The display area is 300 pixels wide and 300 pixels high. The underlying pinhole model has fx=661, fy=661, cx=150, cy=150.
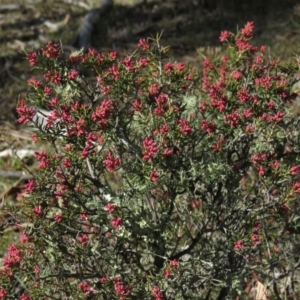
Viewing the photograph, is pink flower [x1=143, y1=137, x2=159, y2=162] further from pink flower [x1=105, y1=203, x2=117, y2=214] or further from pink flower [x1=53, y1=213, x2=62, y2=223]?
pink flower [x1=53, y1=213, x2=62, y2=223]

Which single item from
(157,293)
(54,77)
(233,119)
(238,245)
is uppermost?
(54,77)

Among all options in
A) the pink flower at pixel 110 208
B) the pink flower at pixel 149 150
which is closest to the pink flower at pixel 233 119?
the pink flower at pixel 149 150

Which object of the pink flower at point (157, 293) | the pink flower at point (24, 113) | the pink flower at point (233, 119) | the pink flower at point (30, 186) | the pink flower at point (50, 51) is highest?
the pink flower at point (50, 51)

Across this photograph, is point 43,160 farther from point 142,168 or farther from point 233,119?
point 233,119

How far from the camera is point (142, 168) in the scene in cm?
289

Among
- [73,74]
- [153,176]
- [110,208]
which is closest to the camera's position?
[153,176]

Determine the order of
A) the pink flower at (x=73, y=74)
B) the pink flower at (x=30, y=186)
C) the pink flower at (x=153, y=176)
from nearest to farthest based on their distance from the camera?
the pink flower at (x=153, y=176) → the pink flower at (x=30, y=186) → the pink flower at (x=73, y=74)

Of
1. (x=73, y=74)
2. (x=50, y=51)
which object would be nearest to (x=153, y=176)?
(x=73, y=74)

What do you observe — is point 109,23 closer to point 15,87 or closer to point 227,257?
point 15,87

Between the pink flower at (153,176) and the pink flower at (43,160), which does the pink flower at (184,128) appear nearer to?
the pink flower at (153,176)

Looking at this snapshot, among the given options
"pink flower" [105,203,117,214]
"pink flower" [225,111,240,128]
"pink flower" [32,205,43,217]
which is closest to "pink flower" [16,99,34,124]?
"pink flower" [32,205,43,217]

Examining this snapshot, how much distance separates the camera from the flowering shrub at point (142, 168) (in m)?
2.92

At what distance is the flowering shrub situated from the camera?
2.92m

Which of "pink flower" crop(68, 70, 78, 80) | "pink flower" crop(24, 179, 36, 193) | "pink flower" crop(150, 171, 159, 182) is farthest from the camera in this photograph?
"pink flower" crop(68, 70, 78, 80)
